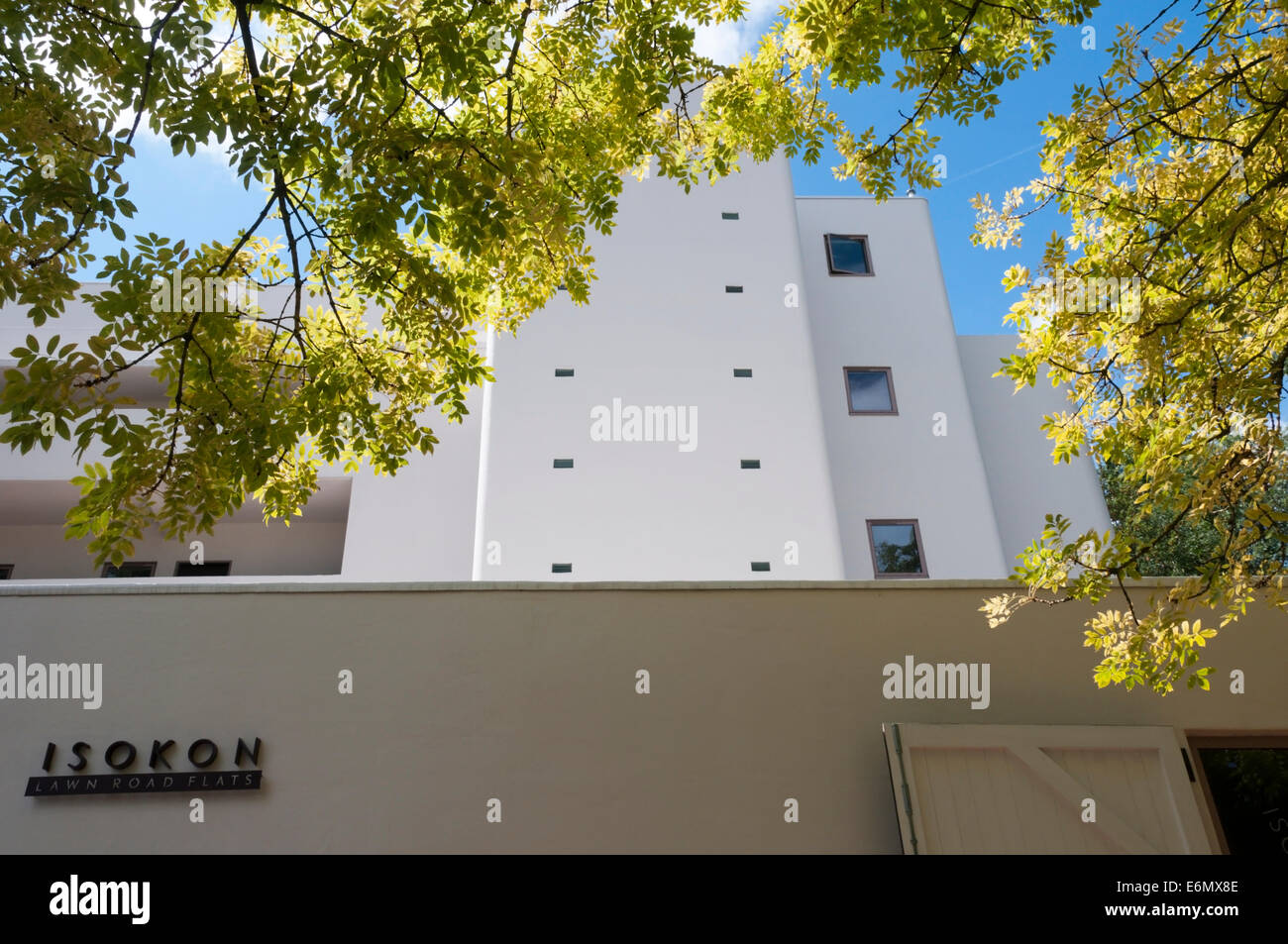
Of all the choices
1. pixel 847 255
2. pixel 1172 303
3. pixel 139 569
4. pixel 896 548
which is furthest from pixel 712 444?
pixel 139 569

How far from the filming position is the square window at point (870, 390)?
42.7 feet

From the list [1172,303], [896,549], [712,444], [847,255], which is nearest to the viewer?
[1172,303]

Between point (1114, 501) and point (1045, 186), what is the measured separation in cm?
1716

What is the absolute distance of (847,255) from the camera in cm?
1434

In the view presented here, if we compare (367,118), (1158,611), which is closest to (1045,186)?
(1158,611)

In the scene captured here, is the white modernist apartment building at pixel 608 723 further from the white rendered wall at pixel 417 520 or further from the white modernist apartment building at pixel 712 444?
the white rendered wall at pixel 417 520

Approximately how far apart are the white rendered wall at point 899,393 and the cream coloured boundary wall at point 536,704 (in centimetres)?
540

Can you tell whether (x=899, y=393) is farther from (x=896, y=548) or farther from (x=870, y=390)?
(x=896, y=548)

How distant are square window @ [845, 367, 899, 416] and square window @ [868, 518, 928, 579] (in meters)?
1.87

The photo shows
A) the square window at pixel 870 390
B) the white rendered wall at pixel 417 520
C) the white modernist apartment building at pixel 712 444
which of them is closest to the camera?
the white modernist apartment building at pixel 712 444

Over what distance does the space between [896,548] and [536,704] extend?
24.6 feet

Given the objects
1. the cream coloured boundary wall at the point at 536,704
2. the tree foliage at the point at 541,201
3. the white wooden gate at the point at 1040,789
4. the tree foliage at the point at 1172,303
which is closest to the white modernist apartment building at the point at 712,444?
the cream coloured boundary wall at the point at 536,704

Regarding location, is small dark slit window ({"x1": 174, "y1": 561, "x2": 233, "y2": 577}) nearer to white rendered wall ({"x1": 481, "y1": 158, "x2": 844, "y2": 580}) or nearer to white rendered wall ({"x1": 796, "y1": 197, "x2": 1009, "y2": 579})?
white rendered wall ({"x1": 481, "y1": 158, "x2": 844, "y2": 580})

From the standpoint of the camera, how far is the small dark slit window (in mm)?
13570
